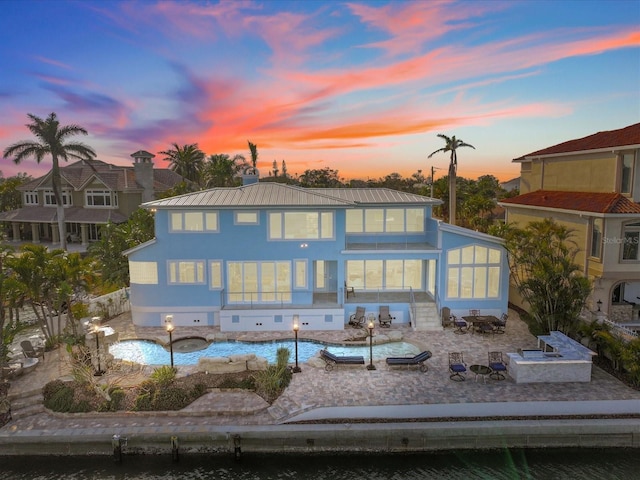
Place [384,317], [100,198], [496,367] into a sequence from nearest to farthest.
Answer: [496,367], [384,317], [100,198]

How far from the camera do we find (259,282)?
73.7 ft

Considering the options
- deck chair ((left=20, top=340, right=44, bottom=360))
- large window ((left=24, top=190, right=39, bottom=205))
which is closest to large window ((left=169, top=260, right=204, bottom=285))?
deck chair ((left=20, top=340, right=44, bottom=360))

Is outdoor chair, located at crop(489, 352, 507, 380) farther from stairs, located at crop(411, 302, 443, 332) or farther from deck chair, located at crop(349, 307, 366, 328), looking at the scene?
deck chair, located at crop(349, 307, 366, 328)

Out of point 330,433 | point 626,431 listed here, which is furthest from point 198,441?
point 626,431

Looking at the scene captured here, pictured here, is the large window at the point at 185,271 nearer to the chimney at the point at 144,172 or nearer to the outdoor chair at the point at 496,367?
the outdoor chair at the point at 496,367

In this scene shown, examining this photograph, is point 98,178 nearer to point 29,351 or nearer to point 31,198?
point 31,198

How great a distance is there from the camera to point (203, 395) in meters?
14.7

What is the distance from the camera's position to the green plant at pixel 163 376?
14.8 meters

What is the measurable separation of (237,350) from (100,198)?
36301mm

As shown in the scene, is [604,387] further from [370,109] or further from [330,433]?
[370,109]

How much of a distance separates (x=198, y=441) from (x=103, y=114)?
115ft

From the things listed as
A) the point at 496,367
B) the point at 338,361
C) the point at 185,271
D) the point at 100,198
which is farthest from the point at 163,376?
the point at 100,198

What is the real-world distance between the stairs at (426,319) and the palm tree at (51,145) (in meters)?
32.5

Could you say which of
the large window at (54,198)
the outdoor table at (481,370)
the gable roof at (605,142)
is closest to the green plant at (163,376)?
the outdoor table at (481,370)
